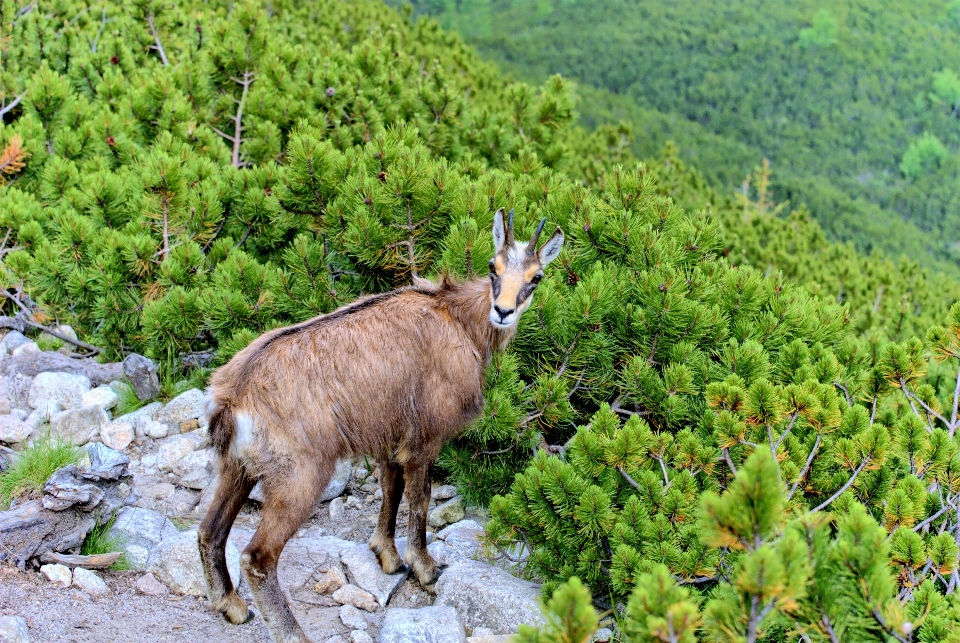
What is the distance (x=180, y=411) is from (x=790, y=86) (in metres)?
49.9

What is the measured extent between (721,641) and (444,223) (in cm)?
460

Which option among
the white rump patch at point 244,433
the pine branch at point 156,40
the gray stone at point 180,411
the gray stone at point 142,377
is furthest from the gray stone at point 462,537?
the pine branch at point 156,40

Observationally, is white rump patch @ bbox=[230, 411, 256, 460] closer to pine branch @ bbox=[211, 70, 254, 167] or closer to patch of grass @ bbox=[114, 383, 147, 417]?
patch of grass @ bbox=[114, 383, 147, 417]

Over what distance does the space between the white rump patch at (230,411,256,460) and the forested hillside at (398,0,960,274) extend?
40029mm

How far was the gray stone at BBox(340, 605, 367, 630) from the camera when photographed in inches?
217

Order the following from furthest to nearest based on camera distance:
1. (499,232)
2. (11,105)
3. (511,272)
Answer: (11,105), (499,232), (511,272)

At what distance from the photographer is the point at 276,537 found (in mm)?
4934

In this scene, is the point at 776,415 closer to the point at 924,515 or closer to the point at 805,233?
the point at 924,515

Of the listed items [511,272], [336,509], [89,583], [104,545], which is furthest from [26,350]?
[511,272]

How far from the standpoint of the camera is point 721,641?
351cm

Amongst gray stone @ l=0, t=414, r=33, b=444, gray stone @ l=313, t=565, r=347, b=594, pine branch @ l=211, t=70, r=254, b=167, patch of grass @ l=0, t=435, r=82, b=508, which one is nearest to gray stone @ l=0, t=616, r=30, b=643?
patch of grass @ l=0, t=435, r=82, b=508

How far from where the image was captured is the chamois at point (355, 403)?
5000 millimetres

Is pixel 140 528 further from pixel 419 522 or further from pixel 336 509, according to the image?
pixel 419 522

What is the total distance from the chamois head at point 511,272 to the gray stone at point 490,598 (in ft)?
5.84
